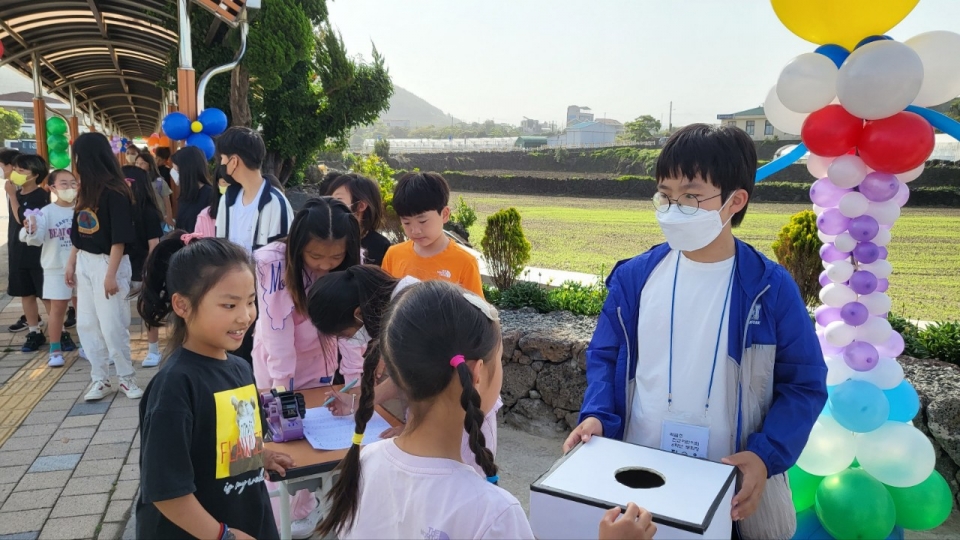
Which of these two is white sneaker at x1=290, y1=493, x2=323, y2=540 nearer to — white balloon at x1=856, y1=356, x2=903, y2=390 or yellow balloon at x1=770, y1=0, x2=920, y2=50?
white balloon at x1=856, y1=356, x2=903, y2=390

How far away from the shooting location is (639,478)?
4.59 ft

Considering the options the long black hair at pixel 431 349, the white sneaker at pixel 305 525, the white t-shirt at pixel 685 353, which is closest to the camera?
the long black hair at pixel 431 349

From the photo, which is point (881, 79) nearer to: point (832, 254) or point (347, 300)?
point (832, 254)

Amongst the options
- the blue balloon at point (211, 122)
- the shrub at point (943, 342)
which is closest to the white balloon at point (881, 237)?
the shrub at point (943, 342)

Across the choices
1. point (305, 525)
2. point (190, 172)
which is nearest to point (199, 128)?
point (190, 172)

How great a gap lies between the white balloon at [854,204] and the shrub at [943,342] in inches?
70.8

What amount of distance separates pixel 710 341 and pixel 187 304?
1377 mm

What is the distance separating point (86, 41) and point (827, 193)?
35.1 ft

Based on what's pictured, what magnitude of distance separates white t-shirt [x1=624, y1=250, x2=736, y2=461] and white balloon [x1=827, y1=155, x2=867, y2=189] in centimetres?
99

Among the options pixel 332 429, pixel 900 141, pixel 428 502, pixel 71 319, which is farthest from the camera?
pixel 71 319

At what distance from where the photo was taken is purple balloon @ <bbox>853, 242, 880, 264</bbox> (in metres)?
2.54

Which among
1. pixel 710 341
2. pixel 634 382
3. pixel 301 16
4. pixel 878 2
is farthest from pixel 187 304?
pixel 301 16

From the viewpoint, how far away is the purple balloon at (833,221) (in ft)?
8.45

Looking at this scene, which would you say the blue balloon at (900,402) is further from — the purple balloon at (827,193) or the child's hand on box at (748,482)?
the child's hand on box at (748,482)
